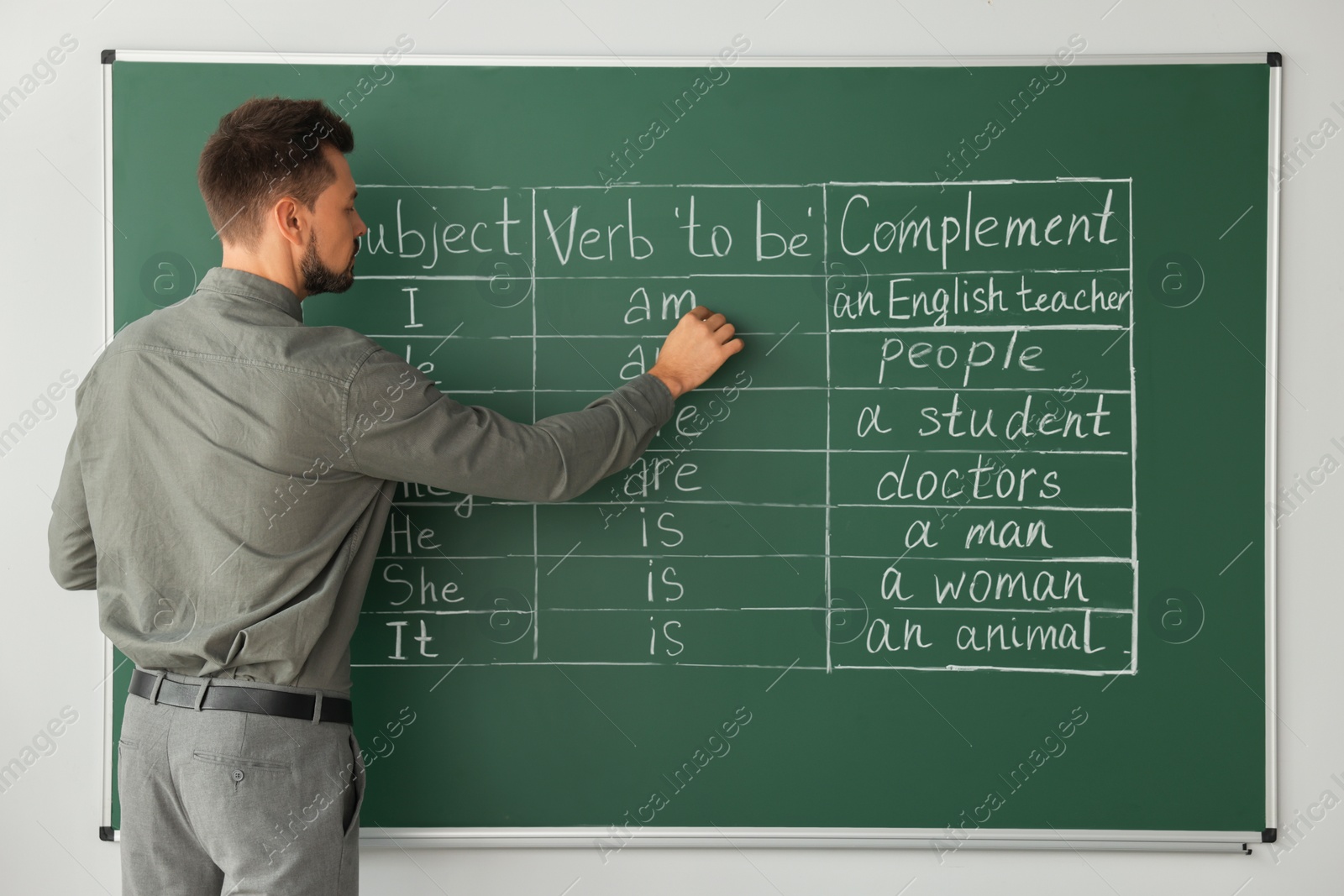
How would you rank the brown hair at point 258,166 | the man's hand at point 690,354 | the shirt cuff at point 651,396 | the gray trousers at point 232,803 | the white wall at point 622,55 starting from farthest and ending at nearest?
1. the white wall at point 622,55
2. the man's hand at point 690,354
3. the shirt cuff at point 651,396
4. the brown hair at point 258,166
5. the gray trousers at point 232,803

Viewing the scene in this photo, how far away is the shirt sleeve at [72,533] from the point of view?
65.0 inches

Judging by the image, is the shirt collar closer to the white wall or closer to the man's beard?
the man's beard

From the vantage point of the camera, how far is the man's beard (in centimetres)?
163

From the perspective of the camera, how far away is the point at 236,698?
4.85 ft

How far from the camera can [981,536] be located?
1.97m

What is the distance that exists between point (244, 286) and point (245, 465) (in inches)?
12.9

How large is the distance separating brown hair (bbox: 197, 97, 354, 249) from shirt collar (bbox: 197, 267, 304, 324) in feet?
0.22

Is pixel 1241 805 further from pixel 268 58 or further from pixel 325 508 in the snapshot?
pixel 268 58

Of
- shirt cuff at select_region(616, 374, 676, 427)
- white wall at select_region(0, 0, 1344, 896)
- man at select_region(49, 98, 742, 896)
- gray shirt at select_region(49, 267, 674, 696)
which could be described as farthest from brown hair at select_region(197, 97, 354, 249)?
shirt cuff at select_region(616, 374, 676, 427)

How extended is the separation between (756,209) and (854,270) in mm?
259

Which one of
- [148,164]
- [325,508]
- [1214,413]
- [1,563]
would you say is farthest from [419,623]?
[1214,413]

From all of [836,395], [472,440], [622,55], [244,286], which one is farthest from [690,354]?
[244,286]

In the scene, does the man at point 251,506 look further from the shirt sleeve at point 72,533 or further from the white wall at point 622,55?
the white wall at point 622,55

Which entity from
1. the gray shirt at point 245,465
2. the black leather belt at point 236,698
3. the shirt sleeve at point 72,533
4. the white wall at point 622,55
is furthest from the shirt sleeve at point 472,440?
the white wall at point 622,55
